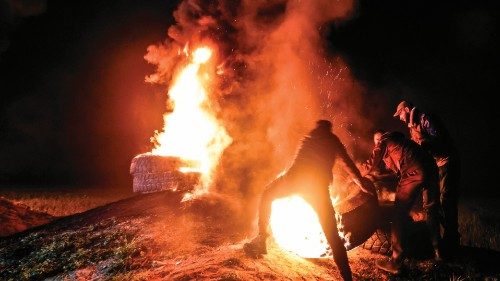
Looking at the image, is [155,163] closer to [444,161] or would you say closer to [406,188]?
[406,188]

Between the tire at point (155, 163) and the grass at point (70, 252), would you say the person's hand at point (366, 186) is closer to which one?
the grass at point (70, 252)

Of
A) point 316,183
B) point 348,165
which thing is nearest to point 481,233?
point 348,165

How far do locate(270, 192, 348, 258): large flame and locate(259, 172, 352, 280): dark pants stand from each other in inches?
40.8

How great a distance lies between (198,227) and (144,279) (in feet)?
8.14

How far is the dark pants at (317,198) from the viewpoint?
4.47 meters

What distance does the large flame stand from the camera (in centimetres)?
571

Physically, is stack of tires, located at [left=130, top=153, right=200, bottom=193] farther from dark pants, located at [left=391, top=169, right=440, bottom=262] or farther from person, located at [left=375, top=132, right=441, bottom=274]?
dark pants, located at [left=391, top=169, right=440, bottom=262]

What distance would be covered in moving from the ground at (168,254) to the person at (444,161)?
0.38m

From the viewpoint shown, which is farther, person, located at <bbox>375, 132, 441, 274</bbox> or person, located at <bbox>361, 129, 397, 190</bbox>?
person, located at <bbox>361, 129, 397, 190</bbox>

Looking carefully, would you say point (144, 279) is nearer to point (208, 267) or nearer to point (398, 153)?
point (208, 267)

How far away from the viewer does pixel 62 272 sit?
215 inches

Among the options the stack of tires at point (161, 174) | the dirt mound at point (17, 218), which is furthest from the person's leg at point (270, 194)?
the dirt mound at point (17, 218)

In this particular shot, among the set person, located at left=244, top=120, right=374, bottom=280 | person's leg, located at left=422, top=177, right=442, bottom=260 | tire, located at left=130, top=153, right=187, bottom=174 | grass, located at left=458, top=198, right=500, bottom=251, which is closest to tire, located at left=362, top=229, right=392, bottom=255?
person's leg, located at left=422, top=177, right=442, bottom=260

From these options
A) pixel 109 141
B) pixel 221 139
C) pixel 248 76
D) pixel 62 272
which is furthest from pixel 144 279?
pixel 109 141
